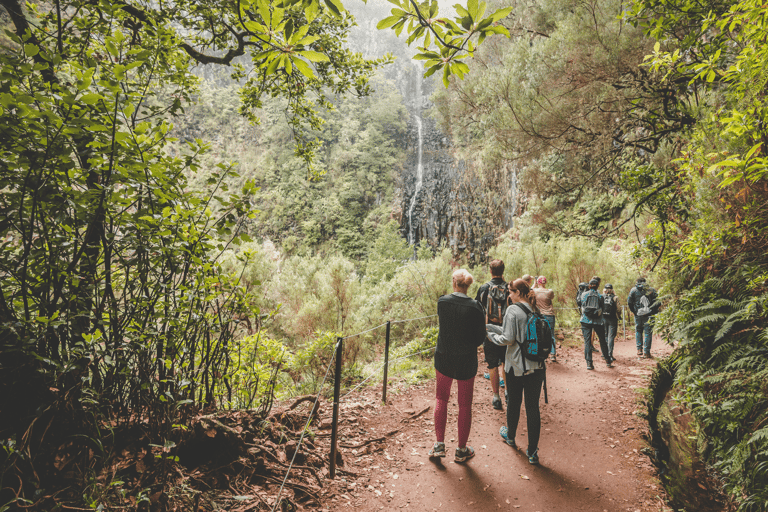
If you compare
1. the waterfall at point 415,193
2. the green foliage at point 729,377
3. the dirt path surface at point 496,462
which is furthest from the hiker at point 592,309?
the waterfall at point 415,193

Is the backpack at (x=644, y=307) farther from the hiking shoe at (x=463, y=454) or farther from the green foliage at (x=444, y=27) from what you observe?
the green foliage at (x=444, y=27)

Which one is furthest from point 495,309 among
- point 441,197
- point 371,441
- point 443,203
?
point 441,197

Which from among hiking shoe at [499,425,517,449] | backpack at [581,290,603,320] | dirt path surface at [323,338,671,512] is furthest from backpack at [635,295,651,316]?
hiking shoe at [499,425,517,449]

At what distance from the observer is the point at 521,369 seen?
325 centimetres

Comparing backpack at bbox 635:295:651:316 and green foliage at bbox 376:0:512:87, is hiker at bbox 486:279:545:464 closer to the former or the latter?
green foliage at bbox 376:0:512:87

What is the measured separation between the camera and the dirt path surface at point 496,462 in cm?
286

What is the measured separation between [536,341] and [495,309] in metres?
1.48

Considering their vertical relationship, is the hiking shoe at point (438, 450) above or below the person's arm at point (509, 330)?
below

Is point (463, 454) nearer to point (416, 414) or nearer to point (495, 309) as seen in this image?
point (416, 414)

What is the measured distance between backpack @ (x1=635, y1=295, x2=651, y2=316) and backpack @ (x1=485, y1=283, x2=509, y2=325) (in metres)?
3.95

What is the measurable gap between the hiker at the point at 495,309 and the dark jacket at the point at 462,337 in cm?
142

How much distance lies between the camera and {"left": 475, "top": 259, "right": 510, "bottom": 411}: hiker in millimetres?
4461

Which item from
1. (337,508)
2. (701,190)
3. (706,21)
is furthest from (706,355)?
(337,508)

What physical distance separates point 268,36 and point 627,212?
12.5 m
